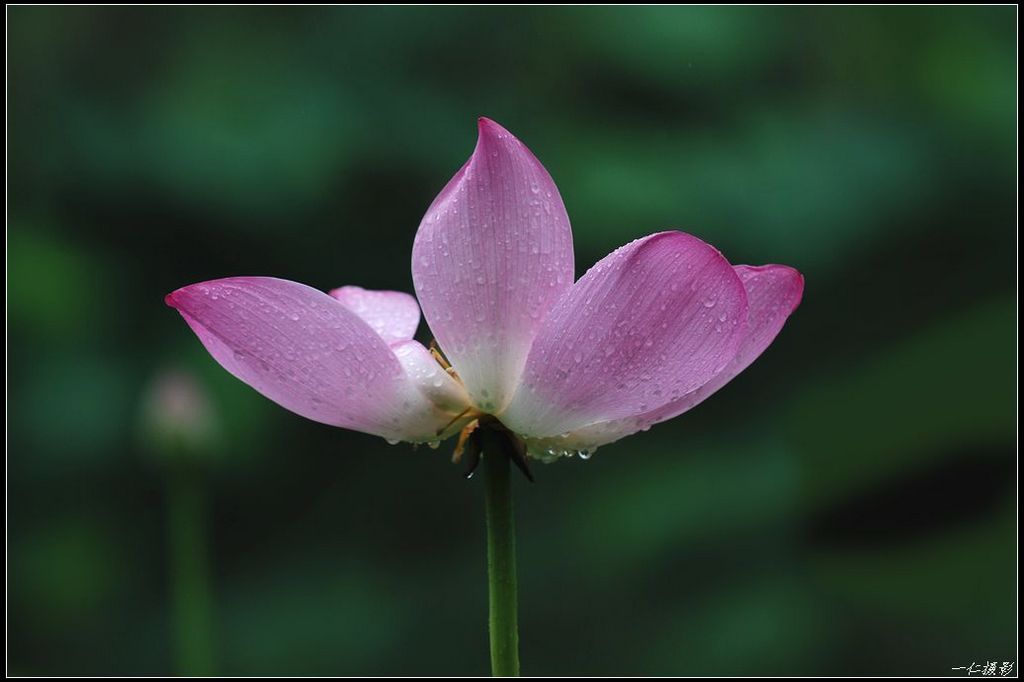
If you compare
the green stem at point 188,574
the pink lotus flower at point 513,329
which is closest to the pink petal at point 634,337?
the pink lotus flower at point 513,329

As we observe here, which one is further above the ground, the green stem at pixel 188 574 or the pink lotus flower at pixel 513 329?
the pink lotus flower at pixel 513 329

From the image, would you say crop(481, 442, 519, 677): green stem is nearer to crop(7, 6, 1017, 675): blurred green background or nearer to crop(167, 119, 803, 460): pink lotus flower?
crop(167, 119, 803, 460): pink lotus flower

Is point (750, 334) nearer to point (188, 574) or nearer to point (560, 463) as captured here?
point (188, 574)

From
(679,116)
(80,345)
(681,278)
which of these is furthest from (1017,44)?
(681,278)

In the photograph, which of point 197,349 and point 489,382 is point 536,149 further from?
point 489,382

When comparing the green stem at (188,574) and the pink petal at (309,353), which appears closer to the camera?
the pink petal at (309,353)

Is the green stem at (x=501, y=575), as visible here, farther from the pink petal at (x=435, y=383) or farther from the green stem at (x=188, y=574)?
the green stem at (x=188, y=574)

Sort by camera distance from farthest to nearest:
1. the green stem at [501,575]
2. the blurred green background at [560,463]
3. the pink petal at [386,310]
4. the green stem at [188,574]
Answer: the blurred green background at [560,463], the green stem at [188,574], the pink petal at [386,310], the green stem at [501,575]
